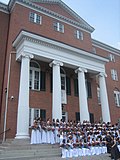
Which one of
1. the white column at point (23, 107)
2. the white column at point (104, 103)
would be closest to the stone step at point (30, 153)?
the white column at point (23, 107)

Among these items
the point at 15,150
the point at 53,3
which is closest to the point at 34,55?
the point at 15,150

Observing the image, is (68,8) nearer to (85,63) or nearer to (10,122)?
(85,63)

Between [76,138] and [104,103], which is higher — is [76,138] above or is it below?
below

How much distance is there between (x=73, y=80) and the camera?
20141 millimetres

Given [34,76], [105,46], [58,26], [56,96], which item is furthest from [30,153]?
[105,46]

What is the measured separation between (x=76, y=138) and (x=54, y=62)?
22.3ft

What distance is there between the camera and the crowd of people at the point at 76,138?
11750mm

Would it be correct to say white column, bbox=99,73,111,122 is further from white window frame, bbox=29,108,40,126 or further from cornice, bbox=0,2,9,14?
cornice, bbox=0,2,9,14

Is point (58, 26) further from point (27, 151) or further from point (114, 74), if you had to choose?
point (27, 151)

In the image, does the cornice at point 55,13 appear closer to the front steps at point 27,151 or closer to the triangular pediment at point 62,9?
the triangular pediment at point 62,9

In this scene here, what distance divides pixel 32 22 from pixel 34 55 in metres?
5.60

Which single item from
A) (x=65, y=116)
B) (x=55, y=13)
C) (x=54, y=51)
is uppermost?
(x=55, y=13)

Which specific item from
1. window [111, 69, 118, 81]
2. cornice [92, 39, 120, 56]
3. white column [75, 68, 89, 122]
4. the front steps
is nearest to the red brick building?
white column [75, 68, 89, 122]

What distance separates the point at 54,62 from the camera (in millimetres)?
16016
